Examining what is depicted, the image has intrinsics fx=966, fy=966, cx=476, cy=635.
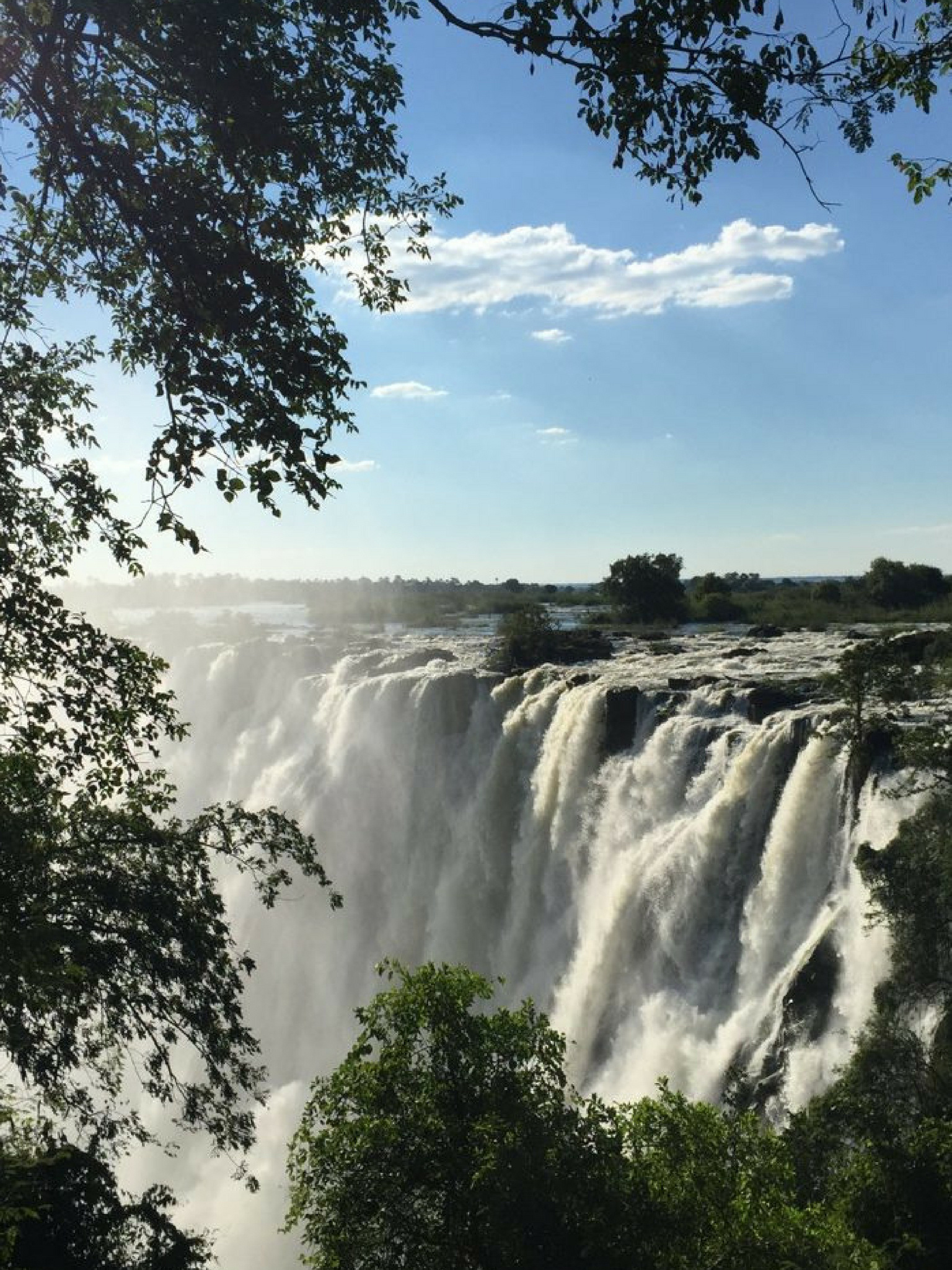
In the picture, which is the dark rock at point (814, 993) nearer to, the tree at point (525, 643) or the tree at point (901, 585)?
the tree at point (525, 643)

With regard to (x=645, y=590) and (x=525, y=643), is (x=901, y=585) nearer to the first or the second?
(x=645, y=590)

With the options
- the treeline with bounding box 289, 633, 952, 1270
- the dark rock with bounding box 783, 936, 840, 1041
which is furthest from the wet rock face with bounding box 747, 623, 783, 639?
the treeline with bounding box 289, 633, 952, 1270

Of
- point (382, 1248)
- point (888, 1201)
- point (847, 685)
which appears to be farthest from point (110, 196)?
point (847, 685)

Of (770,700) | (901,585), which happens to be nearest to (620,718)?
(770,700)

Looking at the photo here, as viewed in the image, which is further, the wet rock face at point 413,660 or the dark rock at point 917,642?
the wet rock face at point 413,660

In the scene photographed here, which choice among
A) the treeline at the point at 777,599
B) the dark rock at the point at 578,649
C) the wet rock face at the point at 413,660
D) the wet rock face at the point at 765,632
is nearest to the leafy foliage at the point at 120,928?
the dark rock at the point at 578,649

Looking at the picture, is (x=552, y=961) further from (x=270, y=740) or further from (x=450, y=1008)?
(x=270, y=740)

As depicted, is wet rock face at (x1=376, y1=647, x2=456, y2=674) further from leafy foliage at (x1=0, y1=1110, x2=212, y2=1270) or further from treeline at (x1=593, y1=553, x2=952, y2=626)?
leafy foliage at (x1=0, y1=1110, x2=212, y2=1270)

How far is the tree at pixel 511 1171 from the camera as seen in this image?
8031 millimetres

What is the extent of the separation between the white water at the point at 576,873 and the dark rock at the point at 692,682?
0.64 m

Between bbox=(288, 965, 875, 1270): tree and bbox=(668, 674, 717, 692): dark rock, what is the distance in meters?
15.5

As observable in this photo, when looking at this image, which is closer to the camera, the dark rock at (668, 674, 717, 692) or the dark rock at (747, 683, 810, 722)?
the dark rock at (747, 683, 810, 722)

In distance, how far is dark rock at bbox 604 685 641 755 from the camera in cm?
2388

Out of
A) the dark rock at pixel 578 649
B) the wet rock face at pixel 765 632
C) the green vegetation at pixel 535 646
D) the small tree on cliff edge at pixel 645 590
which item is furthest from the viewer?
the small tree on cliff edge at pixel 645 590
